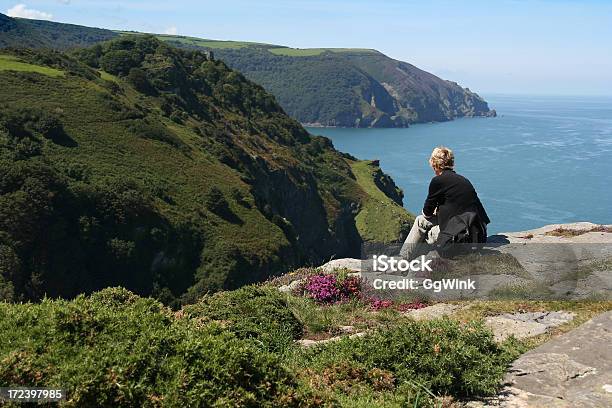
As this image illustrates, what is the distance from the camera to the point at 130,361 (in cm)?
458

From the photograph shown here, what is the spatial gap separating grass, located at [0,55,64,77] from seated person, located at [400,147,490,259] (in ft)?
319

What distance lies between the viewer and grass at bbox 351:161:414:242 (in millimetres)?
117000

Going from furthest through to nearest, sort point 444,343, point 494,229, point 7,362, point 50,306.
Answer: point 494,229 < point 444,343 < point 50,306 < point 7,362

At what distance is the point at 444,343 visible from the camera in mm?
6094

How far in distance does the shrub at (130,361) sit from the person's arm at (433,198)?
557 centimetres

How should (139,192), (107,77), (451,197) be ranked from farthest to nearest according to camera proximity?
1. (107,77)
2. (139,192)
3. (451,197)

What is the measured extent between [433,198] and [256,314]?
3974 mm

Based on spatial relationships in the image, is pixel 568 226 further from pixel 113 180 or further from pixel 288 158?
pixel 288 158

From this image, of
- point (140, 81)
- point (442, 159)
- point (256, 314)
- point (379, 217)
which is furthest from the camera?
point (379, 217)

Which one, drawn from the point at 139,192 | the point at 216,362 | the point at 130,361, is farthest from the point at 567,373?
the point at 139,192

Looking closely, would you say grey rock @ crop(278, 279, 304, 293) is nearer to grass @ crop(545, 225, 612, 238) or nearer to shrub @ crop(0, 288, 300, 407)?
shrub @ crop(0, 288, 300, 407)

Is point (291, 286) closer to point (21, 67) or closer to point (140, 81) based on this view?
point (21, 67)

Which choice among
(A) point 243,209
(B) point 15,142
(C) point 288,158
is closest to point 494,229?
(C) point 288,158

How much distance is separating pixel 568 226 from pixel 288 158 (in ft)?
346
